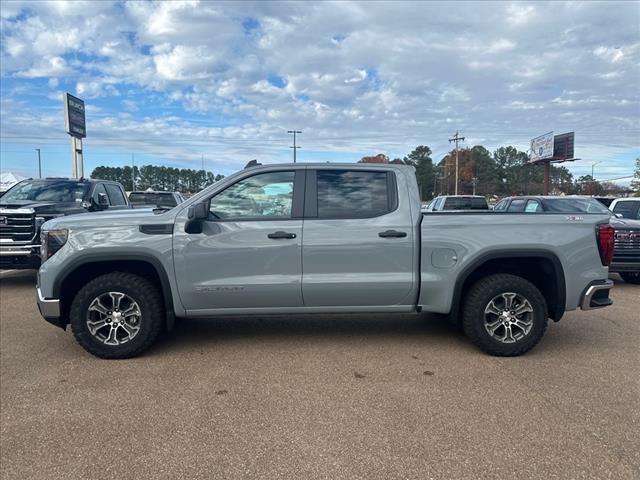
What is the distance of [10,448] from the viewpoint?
3.12 meters

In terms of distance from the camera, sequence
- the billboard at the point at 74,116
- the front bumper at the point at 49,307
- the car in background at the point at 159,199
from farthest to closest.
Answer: the billboard at the point at 74,116 → the car in background at the point at 159,199 → the front bumper at the point at 49,307

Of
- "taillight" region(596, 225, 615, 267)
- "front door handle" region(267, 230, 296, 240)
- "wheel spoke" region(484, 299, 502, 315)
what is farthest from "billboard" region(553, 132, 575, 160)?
"front door handle" region(267, 230, 296, 240)

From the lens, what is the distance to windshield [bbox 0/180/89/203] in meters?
9.47

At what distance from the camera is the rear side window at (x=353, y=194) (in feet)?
15.5

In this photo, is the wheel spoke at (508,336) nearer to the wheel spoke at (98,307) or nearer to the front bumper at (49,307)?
the wheel spoke at (98,307)

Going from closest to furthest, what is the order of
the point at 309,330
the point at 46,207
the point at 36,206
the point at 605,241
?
the point at 605,241, the point at 309,330, the point at 36,206, the point at 46,207

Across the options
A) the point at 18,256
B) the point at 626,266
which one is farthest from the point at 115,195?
the point at 626,266

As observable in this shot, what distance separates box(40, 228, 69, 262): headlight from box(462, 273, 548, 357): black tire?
4001 millimetres

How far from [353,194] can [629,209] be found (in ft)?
28.1

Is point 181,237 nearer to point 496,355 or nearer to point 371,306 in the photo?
point 371,306

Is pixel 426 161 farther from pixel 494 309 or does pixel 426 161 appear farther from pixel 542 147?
pixel 494 309

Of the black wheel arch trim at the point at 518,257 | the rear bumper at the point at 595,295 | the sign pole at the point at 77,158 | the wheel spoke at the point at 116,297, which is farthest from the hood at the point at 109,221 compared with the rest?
the sign pole at the point at 77,158

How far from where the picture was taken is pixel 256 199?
4727 millimetres

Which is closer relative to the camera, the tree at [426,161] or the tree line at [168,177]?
the tree line at [168,177]
